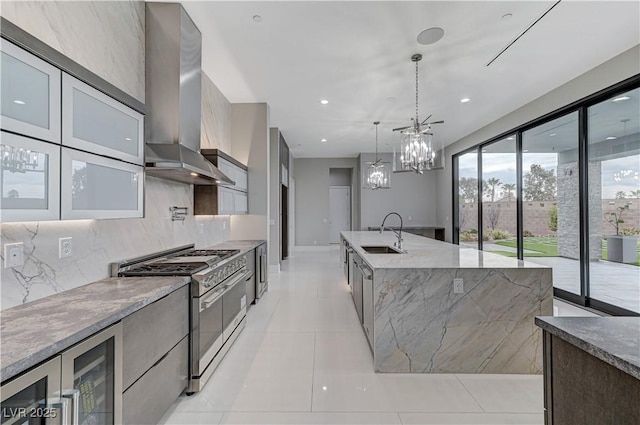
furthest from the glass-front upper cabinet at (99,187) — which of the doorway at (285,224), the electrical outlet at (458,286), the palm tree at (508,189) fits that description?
the palm tree at (508,189)

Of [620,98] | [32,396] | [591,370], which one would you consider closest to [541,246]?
[620,98]

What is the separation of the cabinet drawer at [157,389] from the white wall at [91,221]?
0.73 m

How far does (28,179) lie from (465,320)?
2.89m

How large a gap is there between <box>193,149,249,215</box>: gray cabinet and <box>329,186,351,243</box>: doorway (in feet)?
20.7

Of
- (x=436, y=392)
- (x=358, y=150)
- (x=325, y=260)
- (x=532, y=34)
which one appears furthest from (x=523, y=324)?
(x=358, y=150)

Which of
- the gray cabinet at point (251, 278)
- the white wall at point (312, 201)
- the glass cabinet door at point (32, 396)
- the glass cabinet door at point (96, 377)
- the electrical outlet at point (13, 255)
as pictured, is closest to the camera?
the glass cabinet door at point (32, 396)

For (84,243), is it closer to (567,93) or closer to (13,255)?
(13,255)

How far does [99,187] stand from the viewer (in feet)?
5.39

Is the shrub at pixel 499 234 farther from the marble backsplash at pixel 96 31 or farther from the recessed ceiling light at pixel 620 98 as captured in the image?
the marble backsplash at pixel 96 31

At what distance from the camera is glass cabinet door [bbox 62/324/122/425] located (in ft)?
3.64

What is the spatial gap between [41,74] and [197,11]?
191 cm

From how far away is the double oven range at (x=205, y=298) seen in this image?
2053 mm

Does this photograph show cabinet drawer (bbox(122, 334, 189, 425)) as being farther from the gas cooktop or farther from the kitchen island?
the kitchen island

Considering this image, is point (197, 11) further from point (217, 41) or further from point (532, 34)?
point (532, 34)
